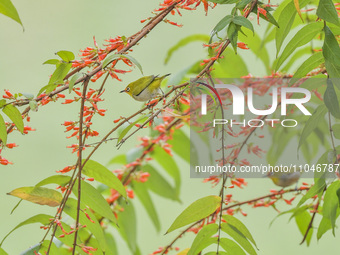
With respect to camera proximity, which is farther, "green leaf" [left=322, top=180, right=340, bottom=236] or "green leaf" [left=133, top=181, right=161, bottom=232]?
"green leaf" [left=133, top=181, right=161, bottom=232]

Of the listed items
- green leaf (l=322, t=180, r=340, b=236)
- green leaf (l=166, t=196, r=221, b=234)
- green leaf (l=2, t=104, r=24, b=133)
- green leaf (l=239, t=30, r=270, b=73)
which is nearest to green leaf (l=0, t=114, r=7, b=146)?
green leaf (l=2, t=104, r=24, b=133)

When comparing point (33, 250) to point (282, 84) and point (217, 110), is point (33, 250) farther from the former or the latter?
point (282, 84)

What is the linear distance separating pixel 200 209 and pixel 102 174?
0.26ft

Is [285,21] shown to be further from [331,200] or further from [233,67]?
[233,67]

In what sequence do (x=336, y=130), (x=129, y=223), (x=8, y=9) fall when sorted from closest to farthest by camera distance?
(x=8, y=9), (x=336, y=130), (x=129, y=223)

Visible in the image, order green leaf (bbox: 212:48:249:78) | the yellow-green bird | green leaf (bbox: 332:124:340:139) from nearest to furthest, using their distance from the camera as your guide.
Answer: green leaf (bbox: 332:124:340:139) → the yellow-green bird → green leaf (bbox: 212:48:249:78)

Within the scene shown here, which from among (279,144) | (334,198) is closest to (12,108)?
(334,198)

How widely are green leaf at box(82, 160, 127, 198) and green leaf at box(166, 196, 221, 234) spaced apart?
5 cm

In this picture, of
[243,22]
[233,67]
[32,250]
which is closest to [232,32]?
[243,22]

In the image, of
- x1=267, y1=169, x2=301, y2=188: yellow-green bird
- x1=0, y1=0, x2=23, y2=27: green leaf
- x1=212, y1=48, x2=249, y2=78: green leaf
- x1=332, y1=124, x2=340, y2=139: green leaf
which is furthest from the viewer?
x1=212, y1=48, x2=249, y2=78: green leaf

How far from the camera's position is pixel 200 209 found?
0.39 m

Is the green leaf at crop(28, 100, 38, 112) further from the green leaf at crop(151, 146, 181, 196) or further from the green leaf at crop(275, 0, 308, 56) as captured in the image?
the green leaf at crop(151, 146, 181, 196)

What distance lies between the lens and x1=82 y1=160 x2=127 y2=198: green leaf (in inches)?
15.9

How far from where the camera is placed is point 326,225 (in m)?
0.45
